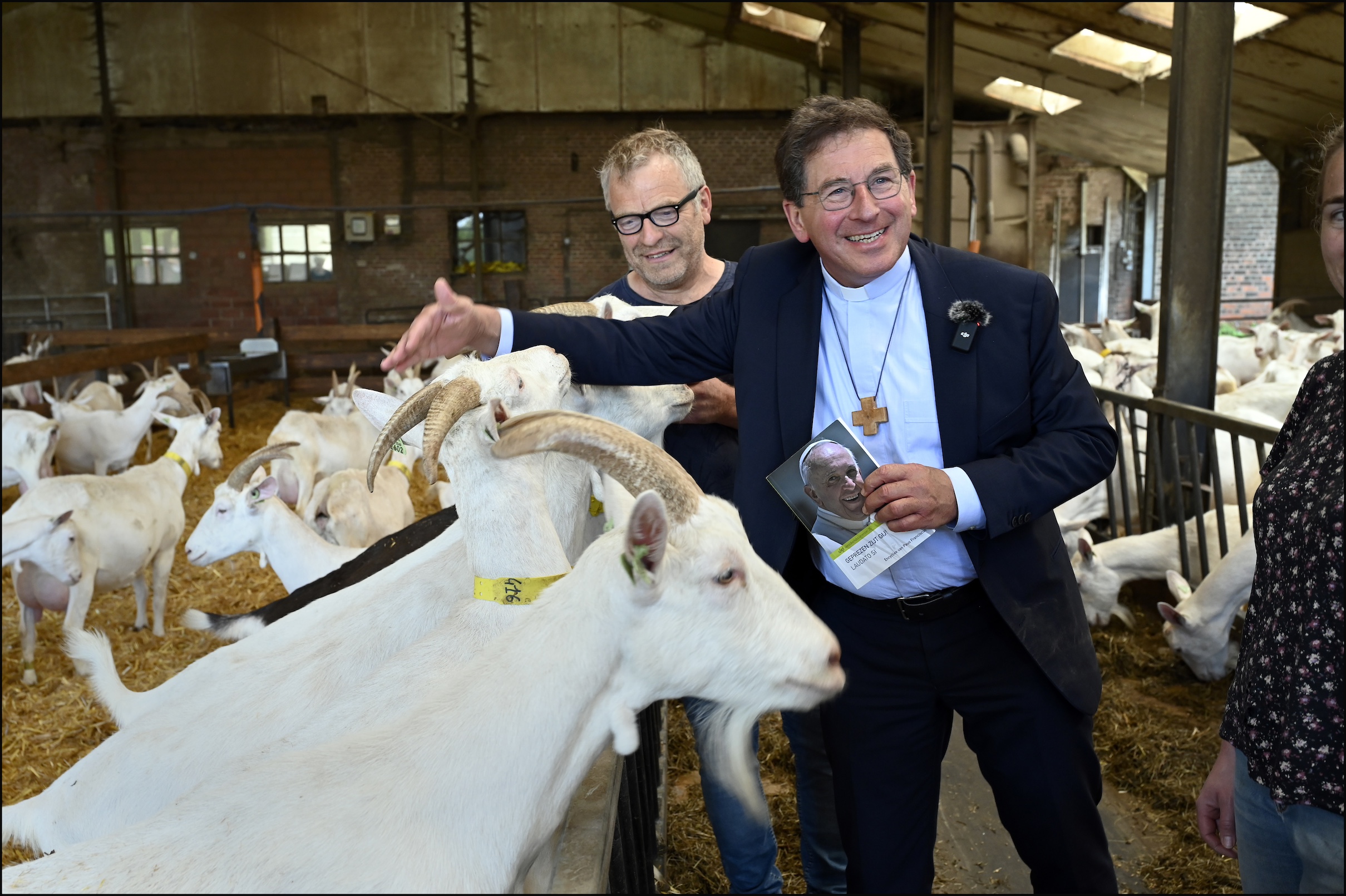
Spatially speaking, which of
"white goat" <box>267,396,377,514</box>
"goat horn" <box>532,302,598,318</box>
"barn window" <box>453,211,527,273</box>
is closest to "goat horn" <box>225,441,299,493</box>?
"white goat" <box>267,396,377,514</box>

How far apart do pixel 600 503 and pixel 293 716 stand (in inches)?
36.6

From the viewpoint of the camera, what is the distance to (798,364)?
6.68 ft

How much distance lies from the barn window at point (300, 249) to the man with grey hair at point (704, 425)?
50.2 feet

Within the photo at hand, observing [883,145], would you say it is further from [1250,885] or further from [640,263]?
[1250,885]

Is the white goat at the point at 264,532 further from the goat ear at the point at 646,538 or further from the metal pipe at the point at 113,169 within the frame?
the metal pipe at the point at 113,169

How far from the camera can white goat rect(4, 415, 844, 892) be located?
136cm

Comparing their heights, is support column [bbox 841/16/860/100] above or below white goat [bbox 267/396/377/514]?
above

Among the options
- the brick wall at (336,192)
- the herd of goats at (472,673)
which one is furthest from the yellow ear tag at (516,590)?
the brick wall at (336,192)

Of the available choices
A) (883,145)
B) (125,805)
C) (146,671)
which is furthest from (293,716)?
(146,671)

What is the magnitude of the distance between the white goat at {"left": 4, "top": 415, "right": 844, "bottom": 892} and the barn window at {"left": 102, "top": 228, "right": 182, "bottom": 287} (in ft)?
57.3

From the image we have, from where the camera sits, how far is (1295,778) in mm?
1473

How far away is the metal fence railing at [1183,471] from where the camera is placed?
4656mm

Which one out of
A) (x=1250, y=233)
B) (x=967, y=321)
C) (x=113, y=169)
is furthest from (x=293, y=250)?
(x=967, y=321)

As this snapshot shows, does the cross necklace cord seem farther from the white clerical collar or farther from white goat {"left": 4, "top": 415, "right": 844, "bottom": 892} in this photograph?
white goat {"left": 4, "top": 415, "right": 844, "bottom": 892}
